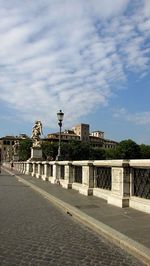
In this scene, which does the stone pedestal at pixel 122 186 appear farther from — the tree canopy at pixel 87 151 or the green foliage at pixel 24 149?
the green foliage at pixel 24 149

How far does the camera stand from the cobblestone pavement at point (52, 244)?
7.00 meters

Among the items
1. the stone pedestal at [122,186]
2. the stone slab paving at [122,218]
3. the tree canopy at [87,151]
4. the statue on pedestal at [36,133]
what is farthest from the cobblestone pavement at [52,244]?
the tree canopy at [87,151]

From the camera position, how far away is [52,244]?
27.0ft

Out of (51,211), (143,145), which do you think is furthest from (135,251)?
(143,145)

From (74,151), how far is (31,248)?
423ft

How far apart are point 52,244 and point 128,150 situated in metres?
123

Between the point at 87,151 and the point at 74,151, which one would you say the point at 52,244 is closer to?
the point at 74,151

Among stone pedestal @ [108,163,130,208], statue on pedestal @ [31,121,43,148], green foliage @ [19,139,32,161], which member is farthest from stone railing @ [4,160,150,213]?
green foliage @ [19,139,32,161]

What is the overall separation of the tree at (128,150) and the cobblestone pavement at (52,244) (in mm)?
118672

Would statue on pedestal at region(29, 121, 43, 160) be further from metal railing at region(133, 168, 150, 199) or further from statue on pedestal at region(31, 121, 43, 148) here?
metal railing at region(133, 168, 150, 199)

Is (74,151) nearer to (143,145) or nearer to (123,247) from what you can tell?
(143,145)

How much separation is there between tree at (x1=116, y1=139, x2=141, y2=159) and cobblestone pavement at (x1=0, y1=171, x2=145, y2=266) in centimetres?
11867

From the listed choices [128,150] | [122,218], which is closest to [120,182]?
[122,218]

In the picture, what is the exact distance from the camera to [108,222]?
34.5ft
